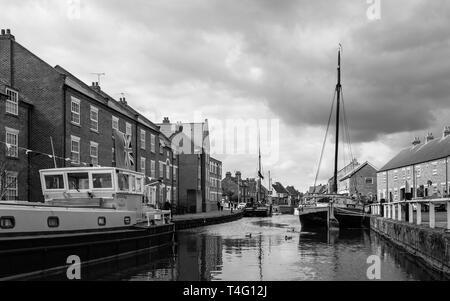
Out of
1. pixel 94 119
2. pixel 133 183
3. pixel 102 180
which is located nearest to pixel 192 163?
pixel 94 119

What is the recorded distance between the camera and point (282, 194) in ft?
528

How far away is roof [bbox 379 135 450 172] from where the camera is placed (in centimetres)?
5425

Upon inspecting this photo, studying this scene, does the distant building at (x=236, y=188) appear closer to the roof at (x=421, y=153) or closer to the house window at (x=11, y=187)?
the roof at (x=421, y=153)

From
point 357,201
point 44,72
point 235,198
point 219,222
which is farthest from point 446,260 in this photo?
point 235,198

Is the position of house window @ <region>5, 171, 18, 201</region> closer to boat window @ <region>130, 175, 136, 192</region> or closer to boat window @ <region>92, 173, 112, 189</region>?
boat window @ <region>92, 173, 112, 189</region>

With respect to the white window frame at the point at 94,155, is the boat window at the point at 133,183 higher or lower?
lower

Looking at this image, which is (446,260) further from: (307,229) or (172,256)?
(307,229)

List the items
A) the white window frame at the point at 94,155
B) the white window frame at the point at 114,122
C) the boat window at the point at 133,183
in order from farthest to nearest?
the white window frame at the point at 114,122, the white window frame at the point at 94,155, the boat window at the point at 133,183

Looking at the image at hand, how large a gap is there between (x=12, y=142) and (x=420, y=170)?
47901 millimetres

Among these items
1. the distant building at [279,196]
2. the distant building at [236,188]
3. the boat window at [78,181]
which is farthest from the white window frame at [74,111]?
the distant building at [279,196]

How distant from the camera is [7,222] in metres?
13.8

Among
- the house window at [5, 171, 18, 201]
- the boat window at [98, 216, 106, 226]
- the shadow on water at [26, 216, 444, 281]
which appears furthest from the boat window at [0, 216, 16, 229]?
the house window at [5, 171, 18, 201]

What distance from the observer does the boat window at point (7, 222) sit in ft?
44.7

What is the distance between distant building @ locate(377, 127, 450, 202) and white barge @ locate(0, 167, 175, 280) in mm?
27608
